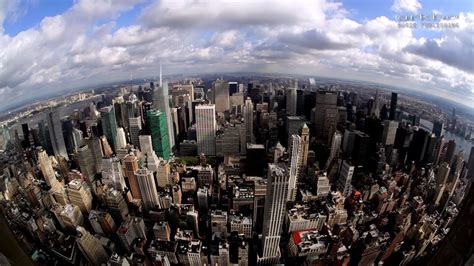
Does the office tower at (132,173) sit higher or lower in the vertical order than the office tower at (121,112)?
lower

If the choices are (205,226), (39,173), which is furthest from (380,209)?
(39,173)

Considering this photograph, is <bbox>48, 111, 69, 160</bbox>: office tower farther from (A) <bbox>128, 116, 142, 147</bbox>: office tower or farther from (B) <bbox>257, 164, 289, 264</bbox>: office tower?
(B) <bbox>257, 164, 289, 264</bbox>: office tower

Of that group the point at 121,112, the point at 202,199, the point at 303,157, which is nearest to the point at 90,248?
the point at 202,199

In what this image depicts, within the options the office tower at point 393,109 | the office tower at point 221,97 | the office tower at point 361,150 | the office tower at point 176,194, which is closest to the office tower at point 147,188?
the office tower at point 176,194

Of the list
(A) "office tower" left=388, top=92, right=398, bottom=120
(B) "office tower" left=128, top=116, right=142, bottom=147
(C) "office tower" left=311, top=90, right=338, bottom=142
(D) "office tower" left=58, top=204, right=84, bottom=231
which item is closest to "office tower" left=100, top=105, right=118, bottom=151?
(B) "office tower" left=128, top=116, right=142, bottom=147

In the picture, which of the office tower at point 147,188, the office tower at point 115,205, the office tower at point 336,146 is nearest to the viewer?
the office tower at point 115,205

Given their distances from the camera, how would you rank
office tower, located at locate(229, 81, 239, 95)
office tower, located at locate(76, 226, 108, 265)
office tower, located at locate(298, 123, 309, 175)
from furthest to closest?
office tower, located at locate(229, 81, 239, 95)
office tower, located at locate(298, 123, 309, 175)
office tower, located at locate(76, 226, 108, 265)

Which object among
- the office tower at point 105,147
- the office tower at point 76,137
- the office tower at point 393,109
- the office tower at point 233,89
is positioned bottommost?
the office tower at point 105,147

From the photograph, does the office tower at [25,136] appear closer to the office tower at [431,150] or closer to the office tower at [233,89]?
the office tower at [233,89]
